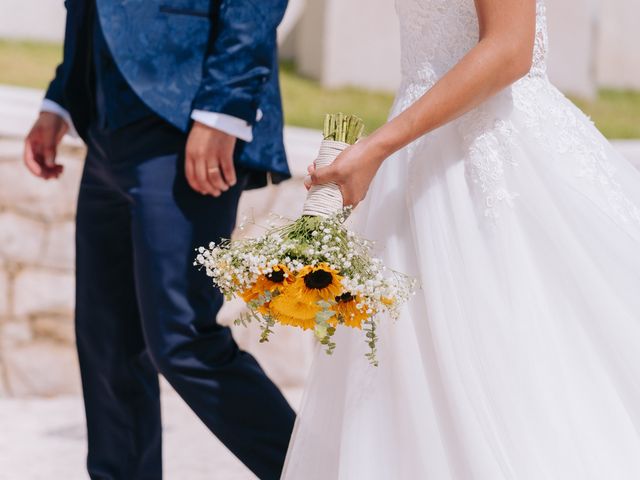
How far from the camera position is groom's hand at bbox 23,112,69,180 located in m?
2.93

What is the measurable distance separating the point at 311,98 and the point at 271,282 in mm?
5006

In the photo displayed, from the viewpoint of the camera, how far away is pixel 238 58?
246 centimetres

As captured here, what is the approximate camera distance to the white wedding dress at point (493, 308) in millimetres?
1965

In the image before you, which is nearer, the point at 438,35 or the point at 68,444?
the point at 438,35

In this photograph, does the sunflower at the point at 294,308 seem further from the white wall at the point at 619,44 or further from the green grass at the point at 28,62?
the white wall at the point at 619,44

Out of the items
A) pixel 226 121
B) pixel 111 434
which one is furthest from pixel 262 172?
pixel 111 434

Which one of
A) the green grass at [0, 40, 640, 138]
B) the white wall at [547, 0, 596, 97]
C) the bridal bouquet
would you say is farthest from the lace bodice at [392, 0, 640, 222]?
the white wall at [547, 0, 596, 97]

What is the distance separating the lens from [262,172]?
2711mm

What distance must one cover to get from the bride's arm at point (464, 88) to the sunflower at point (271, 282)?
222mm

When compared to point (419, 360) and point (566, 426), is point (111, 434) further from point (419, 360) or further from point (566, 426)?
point (566, 426)

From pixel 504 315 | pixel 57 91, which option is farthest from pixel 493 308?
pixel 57 91

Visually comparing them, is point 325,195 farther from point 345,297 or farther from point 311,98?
point 311,98

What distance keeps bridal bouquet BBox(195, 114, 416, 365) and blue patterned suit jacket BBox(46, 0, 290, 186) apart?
580mm

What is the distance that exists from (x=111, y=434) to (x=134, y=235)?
0.59 meters
